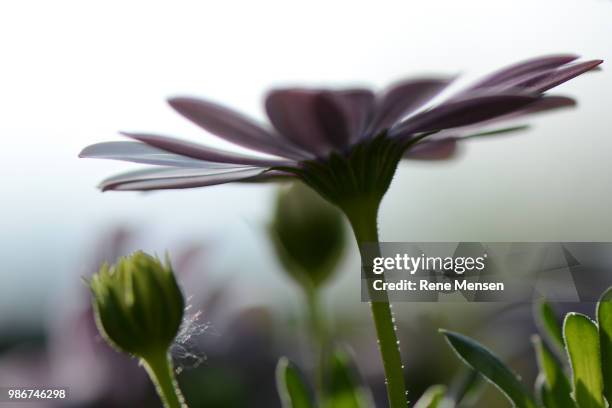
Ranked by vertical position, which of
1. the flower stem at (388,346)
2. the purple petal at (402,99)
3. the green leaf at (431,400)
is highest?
the purple petal at (402,99)

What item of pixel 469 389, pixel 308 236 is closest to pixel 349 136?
pixel 469 389

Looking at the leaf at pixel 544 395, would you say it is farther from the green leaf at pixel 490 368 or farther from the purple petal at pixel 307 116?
the purple petal at pixel 307 116

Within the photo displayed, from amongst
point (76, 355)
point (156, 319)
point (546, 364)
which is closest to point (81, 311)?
point (76, 355)

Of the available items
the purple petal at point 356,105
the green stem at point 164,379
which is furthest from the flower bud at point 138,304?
the purple petal at point 356,105

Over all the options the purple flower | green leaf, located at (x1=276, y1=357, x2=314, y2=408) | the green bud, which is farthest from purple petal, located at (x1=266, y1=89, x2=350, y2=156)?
the green bud

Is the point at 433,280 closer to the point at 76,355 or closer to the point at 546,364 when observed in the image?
the point at 546,364

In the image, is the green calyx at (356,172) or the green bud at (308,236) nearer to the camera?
the green calyx at (356,172)

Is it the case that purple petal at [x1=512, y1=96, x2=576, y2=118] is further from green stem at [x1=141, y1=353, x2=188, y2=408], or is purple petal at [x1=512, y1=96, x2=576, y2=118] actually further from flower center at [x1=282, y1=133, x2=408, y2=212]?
green stem at [x1=141, y1=353, x2=188, y2=408]
